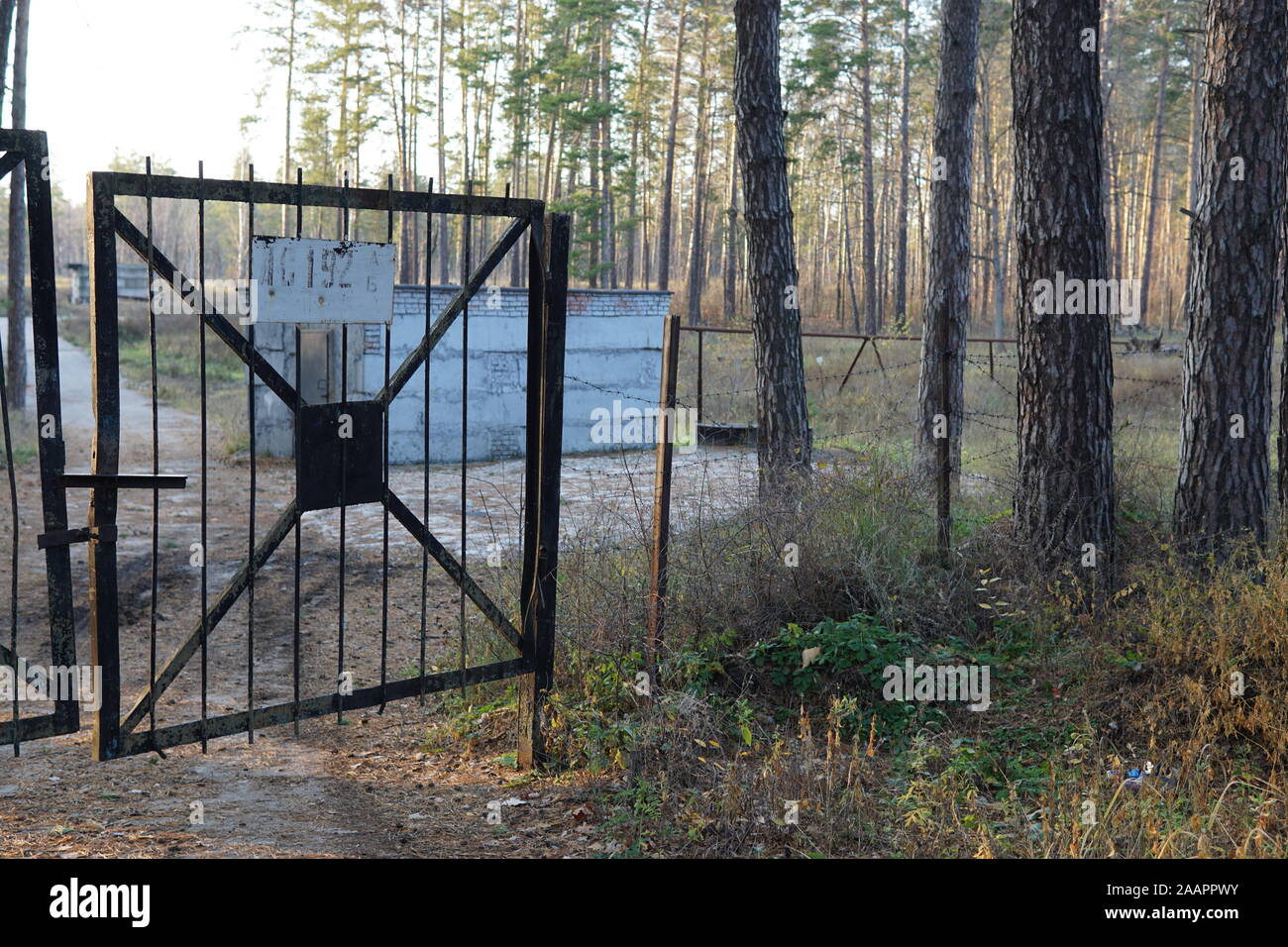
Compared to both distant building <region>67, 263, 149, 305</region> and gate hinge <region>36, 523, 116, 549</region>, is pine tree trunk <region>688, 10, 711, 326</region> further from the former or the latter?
gate hinge <region>36, 523, 116, 549</region>

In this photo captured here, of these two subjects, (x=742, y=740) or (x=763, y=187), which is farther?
(x=763, y=187)

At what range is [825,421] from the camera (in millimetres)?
18359

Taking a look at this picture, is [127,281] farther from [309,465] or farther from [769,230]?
[309,465]

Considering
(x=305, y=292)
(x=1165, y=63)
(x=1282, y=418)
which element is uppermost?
(x=1165, y=63)

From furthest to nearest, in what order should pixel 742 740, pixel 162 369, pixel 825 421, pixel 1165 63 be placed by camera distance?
pixel 1165 63
pixel 162 369
pixel 825 421
pixel 742 740

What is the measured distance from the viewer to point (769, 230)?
970cm

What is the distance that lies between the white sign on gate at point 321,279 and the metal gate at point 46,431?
74cm

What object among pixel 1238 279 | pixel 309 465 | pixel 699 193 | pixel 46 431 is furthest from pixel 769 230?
pixel 699 193

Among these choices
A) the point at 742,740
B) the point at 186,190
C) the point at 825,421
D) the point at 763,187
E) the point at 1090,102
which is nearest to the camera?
the point at 186,190

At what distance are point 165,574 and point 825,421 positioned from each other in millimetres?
11238

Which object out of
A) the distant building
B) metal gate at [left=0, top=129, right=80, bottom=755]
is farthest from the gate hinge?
the distant building

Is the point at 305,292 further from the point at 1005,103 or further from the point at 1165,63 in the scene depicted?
the point at 1005,103

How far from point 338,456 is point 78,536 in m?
1.02
